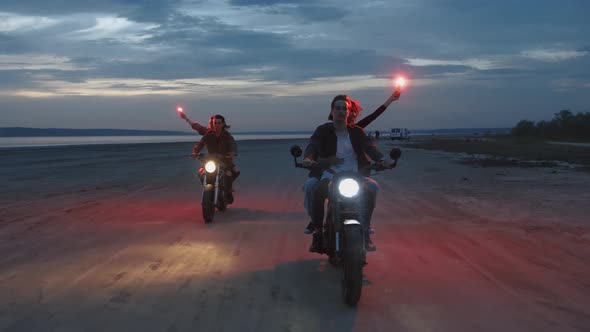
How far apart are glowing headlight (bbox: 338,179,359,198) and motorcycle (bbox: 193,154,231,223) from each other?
173 inches

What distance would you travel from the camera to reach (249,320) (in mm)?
4008

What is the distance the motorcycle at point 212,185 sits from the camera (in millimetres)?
8570

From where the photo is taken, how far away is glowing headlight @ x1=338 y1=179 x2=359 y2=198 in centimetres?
461

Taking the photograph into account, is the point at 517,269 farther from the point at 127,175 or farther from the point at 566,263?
the point at 127,175

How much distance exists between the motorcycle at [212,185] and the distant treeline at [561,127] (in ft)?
198

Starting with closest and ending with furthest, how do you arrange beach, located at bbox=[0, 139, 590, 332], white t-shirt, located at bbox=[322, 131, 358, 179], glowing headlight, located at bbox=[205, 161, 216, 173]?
beach, located at bbox=[0, 139, 590, 332] → white t-shirt, located at bbox=[322, 131, 358, 179] → glowing headlight, located at bbox=[205, 161, 216, 173]

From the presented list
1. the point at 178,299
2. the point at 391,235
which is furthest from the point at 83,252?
the point at 391,235

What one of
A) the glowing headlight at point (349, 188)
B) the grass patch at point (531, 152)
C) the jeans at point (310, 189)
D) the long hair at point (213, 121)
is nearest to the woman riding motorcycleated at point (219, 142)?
the long hair at point (213, 121)

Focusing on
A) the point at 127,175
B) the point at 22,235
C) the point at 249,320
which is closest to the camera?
the point at 249,320

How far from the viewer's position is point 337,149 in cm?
544

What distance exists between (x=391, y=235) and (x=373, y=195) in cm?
250

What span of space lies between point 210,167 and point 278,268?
155 inches

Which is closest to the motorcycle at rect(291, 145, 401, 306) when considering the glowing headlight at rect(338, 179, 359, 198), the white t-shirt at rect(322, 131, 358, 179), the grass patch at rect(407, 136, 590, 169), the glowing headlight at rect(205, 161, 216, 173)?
the glowing headlight at rect(338, 179, 359, 198)

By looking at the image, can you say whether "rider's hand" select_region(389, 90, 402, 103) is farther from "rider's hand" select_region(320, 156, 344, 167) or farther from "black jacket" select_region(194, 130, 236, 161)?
"black jacket" select_region(194, 130, 236, 161)
